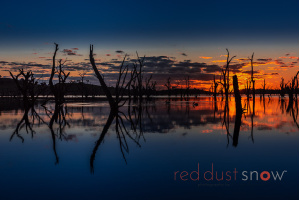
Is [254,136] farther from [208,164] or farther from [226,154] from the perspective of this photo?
[208,164]

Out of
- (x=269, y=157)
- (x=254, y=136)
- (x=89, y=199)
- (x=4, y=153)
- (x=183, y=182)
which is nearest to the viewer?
(x=89, y=199)

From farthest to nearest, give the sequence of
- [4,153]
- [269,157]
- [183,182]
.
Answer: [4,153] < [269,157] < [183,182]

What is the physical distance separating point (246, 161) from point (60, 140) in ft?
18.3

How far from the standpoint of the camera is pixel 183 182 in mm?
4922

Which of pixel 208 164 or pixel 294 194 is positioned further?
pixel 208 164

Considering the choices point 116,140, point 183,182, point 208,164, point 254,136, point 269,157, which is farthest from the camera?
point 254,136

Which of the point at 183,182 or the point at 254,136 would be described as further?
the point at 254,136

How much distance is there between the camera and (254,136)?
974 cm

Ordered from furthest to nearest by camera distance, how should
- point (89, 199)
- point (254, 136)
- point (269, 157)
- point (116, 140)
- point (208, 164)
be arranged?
point (254, 136) < point (116, 140) < point (269, 157) < point (208, 164) < point (89, 199)

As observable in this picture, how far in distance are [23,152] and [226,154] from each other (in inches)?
195

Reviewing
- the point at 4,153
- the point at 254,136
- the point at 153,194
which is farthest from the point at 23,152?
the point at 254,136

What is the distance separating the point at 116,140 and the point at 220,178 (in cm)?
458

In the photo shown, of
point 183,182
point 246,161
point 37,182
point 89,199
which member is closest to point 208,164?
point 246,161

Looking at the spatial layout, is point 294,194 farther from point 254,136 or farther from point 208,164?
point 254,136
